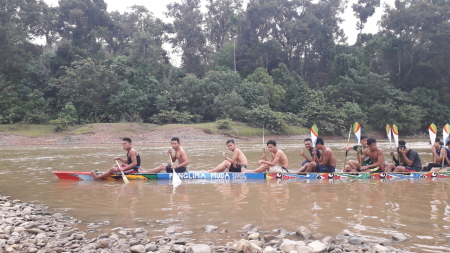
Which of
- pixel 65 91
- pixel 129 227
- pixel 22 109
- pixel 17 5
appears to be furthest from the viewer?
pixel 17 5

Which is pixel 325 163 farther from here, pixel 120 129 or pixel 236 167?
pixel 120 129

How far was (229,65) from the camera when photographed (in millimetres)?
49000

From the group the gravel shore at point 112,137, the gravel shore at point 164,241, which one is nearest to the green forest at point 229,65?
the gravel shore at point 112,137

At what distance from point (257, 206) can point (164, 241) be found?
266 cm

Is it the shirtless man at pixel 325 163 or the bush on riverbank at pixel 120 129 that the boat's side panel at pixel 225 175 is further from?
the bush on riverbank at pixel 120 129

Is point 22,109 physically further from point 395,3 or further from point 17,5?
point 395,3

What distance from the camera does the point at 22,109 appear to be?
35062 millimetres

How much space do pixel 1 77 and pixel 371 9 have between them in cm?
4759

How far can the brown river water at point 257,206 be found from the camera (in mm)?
5609

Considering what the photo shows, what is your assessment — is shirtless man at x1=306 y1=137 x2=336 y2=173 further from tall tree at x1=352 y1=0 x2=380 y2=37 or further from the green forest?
tall tree at x1=352 y1=0 x2=380 y2=37

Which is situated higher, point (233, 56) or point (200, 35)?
point (200, 35)

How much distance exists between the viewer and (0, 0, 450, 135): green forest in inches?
1483

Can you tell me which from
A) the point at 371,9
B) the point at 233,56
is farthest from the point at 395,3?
the point at 233,56

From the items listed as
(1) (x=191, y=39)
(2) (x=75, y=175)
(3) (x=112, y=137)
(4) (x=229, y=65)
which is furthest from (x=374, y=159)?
(1) (x=191, y=39)
